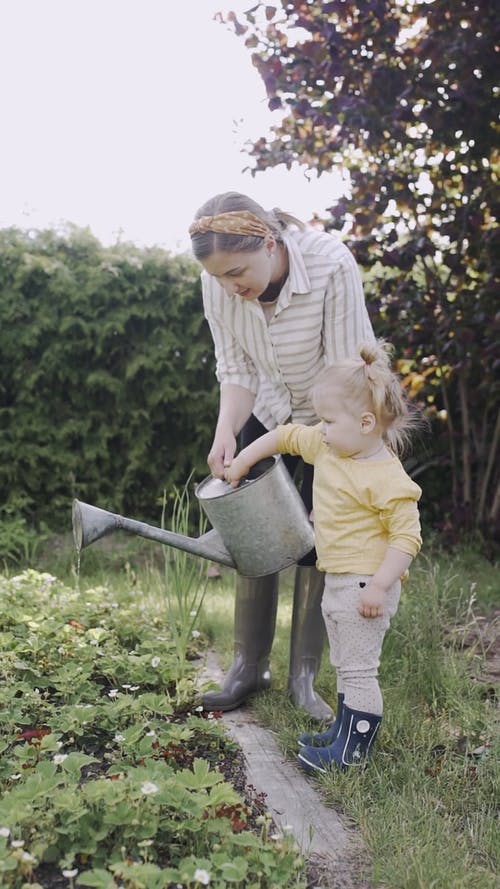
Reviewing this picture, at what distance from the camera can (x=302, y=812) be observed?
1.92 m

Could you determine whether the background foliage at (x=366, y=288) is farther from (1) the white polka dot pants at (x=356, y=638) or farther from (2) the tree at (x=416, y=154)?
Result: (1) the white polka dot pants at (x=356, y=638)

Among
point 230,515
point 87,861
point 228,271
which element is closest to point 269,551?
point 230,515

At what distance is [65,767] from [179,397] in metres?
3.37

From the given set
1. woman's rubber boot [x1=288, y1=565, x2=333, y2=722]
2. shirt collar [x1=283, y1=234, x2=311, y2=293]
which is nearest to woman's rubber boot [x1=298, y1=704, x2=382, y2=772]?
woman's rubber boot [x1=288, y1=565, x2=333, y2=722]

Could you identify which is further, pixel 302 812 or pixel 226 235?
pixel 226 235

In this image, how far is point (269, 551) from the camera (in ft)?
7.29

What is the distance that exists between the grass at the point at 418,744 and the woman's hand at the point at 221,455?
0.62 m

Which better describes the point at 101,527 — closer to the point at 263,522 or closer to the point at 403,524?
the point at 263,522

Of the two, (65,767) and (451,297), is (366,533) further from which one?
(451,297)

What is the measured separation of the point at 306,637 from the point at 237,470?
23.5 inches

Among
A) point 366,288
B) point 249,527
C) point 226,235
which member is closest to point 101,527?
point 249,527

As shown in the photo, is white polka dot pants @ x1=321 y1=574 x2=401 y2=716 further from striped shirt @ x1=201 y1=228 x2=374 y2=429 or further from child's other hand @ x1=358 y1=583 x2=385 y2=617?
striped shirt @ x1=201 y1=228 x2=374 y2=429

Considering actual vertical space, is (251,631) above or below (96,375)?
below

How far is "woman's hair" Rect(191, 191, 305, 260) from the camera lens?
211 cm
